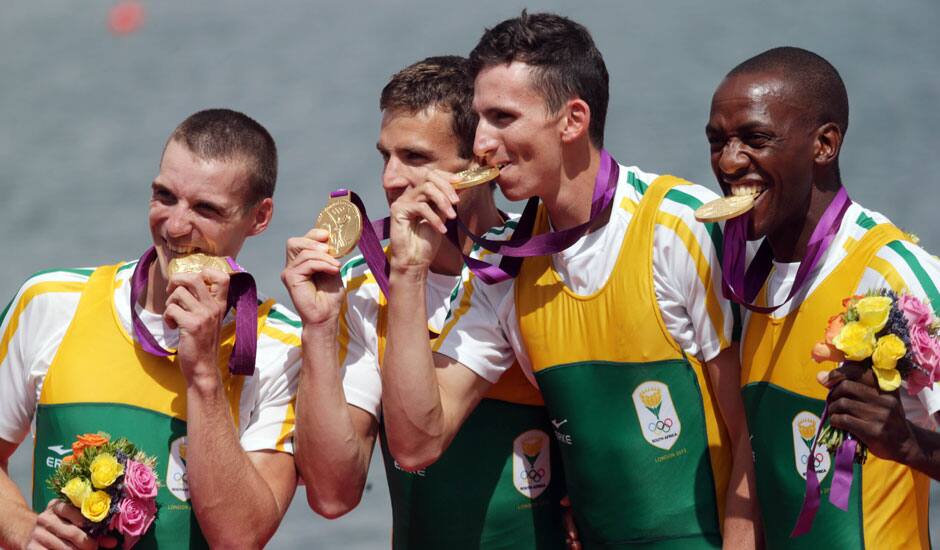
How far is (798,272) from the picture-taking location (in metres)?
4.30

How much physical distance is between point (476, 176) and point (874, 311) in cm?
140

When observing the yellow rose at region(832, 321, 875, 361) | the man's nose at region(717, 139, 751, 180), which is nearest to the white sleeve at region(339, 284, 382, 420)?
the man's nose at region(717, 139, 751, 180)

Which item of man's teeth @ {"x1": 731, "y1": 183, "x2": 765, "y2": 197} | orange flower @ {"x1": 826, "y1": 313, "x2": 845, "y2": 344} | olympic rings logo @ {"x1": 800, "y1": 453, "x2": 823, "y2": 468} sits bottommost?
olympic rings logo @ {"x1": 800, "y1": 453, "x2": 823, "y2": 468}

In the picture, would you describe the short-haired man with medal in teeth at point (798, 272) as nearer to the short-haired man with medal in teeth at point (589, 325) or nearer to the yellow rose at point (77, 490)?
the short-haired man with medal in teeth at point (589, 325)

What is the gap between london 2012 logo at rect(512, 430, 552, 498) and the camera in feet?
16.7

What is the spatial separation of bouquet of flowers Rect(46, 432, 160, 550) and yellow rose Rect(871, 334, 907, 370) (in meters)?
2.20

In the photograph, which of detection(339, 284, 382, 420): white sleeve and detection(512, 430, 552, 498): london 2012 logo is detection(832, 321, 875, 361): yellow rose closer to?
detection(512, 430, 552, 498): london 2012 logo

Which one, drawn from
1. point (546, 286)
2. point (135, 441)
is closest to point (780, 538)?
point (546, 286)

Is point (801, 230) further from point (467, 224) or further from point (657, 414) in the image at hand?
point (467, 224)

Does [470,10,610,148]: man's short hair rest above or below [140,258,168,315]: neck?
above

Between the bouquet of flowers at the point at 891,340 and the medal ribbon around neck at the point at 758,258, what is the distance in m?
0.42

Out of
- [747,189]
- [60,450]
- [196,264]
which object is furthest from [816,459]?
[60,450]

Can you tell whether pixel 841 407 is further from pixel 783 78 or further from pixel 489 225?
→ pixel 489 225

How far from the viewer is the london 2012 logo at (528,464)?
5.08 metres
